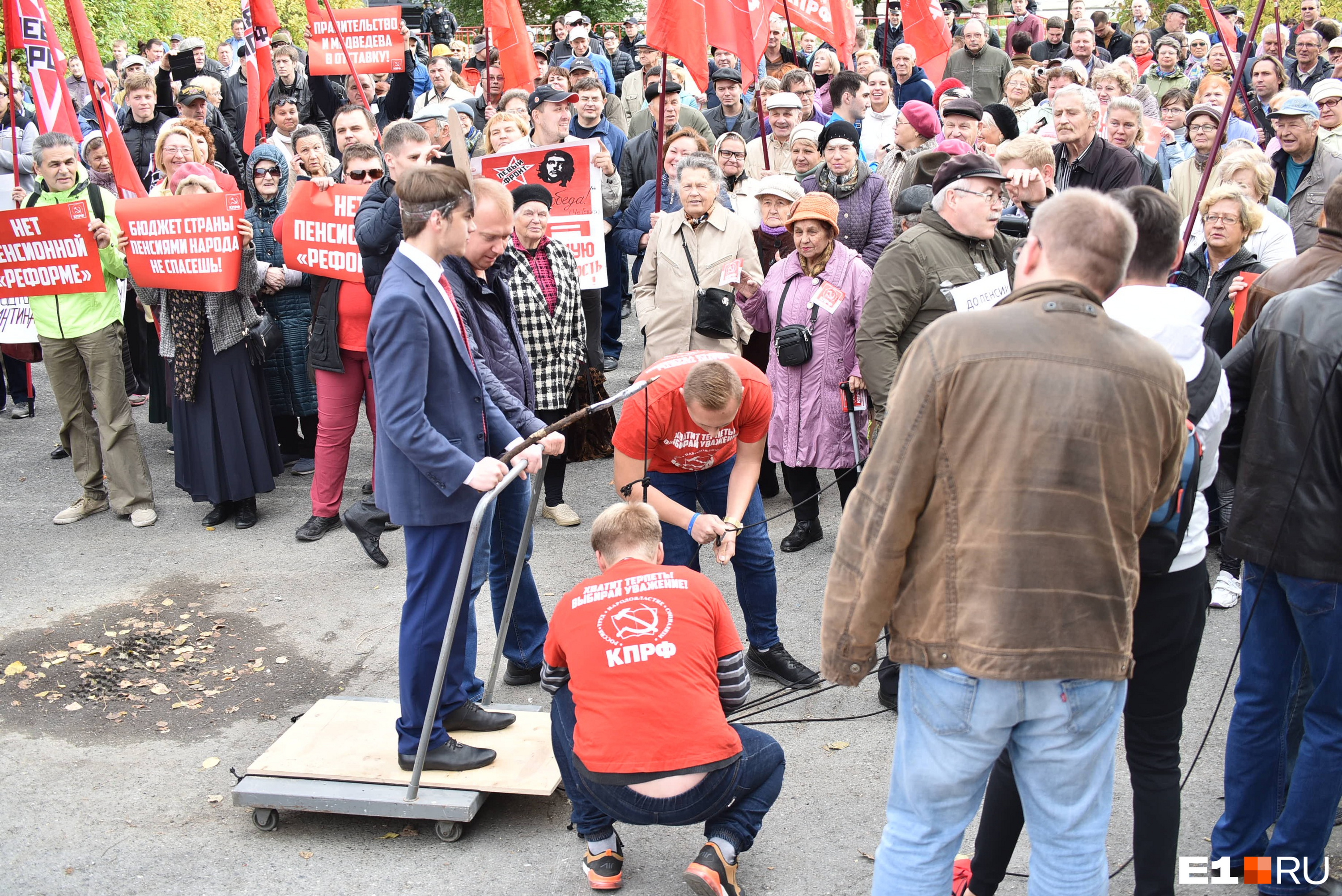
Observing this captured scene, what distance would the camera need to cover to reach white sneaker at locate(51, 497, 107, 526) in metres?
7.53

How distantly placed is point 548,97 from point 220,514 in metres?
3.71

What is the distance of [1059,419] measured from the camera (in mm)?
2459

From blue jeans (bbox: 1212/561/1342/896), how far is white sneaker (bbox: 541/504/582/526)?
13.7 feet

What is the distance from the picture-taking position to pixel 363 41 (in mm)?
11266

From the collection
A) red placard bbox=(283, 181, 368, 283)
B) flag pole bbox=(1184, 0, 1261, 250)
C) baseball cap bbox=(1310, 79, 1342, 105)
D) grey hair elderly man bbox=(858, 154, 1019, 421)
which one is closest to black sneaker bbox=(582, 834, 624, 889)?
grey hair elderly man bbox=(858, 154, 1019, 421)

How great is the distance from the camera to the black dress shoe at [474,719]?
444cm

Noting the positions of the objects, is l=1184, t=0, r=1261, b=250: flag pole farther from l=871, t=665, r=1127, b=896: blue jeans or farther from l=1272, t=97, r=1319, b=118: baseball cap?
l=871, t=665, r=1127, b=896: blue jeans

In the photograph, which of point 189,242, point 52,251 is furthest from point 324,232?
point 52,251

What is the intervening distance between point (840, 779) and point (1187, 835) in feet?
3.84

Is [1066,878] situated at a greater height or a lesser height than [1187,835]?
greater

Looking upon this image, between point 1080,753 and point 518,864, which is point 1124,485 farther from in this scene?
point 518,864

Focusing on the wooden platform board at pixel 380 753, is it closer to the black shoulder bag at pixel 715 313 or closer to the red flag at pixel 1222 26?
the black shoulder bag at pixel 715 313

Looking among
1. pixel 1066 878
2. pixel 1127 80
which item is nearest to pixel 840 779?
pixel 1066 878

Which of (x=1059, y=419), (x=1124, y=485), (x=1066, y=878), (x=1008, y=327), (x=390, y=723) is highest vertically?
(x=1008, y=327)
